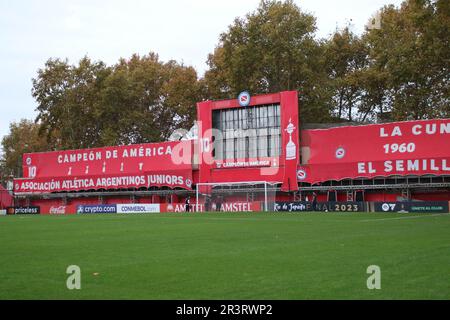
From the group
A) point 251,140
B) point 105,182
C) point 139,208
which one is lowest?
point 139,208

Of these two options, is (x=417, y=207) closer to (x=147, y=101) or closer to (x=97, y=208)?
(x=97, y=208)

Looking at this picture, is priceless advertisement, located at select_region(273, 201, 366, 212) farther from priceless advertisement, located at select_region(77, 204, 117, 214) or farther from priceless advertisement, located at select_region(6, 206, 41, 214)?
priceless advertisement, located at select_region(6, 206, 41, 214)

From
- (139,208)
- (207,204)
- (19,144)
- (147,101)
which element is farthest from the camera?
(19,144)


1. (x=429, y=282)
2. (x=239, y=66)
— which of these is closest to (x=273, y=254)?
(x=429, y=282)

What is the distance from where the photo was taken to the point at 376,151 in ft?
160

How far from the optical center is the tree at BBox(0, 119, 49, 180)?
98.3 m

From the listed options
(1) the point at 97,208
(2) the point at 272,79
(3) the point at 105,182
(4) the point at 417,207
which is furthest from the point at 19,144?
(4) the point at 417,207

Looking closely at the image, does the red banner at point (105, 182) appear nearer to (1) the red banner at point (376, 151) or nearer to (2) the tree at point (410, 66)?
(1) the red banner at point (376, 151)

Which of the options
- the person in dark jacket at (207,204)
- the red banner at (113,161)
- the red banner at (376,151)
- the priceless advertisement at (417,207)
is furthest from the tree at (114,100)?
the priceless advertisement at (417,207)

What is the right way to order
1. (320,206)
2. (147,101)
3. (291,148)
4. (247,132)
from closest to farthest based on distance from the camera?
1. (320,206)
2. (291,148)
3. (247,132)
4. (147,101)

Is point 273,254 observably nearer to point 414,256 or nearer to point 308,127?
point 414,256

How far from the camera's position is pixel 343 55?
65.8m

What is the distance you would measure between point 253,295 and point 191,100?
63948mm

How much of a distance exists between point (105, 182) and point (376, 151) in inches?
1211
